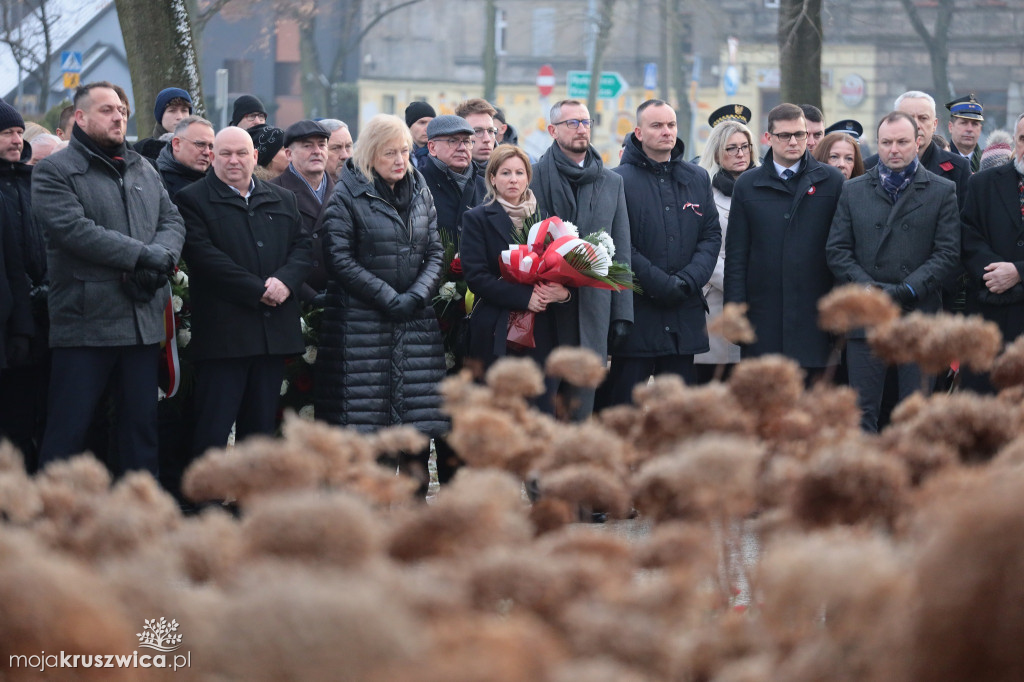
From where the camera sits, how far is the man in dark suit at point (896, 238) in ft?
24.1

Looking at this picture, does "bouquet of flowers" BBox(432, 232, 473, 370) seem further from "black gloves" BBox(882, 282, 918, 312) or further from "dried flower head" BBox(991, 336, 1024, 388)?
"dried flower head" BBox(991, 336, 1024, 388)

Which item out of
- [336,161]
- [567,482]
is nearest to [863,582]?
[567,482]

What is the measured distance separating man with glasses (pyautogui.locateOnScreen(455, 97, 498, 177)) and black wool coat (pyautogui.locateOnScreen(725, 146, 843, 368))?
228 cm

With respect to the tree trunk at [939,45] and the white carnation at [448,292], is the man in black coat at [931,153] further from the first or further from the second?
the tree trunk at [939,45]

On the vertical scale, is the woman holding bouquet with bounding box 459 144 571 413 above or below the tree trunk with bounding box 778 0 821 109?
below

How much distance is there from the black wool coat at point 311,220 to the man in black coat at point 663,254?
1824 millimetres

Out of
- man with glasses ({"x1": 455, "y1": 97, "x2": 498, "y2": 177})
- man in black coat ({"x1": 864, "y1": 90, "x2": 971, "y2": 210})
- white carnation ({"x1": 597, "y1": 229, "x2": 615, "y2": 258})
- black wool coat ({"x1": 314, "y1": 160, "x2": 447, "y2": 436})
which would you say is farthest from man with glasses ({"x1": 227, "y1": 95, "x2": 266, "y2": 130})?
man in black coat ({"x1": 864, "y1": 90, "x2": 971, "y2": 210})

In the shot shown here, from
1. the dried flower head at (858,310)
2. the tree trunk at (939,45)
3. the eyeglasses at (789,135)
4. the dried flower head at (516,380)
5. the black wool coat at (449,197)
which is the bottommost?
the dried flower head at (516,380)

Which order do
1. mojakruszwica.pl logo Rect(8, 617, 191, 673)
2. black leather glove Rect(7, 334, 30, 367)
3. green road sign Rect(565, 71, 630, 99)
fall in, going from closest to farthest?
1. mojakruszwica.pl logo Rect(8, 617, 191, 673)
2. black leather glove Rect(7, 334, 30, 367)
3. green road sign Rect(565, 71, 630, 99)

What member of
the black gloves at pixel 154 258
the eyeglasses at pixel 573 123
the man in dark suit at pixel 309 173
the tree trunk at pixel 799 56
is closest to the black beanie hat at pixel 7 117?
the black gloves at pixel 154 258

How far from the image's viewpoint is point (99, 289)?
6.37 metres

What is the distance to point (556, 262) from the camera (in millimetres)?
6828

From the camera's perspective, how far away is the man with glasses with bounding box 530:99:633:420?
23.8 ft

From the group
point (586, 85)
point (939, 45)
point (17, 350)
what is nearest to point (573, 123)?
point (17, 350)
